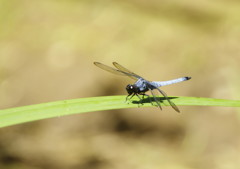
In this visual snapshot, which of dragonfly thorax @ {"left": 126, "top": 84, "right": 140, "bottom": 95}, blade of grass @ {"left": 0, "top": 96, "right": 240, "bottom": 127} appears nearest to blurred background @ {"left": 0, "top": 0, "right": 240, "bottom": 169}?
dragonfly thorax @ {"left": 126, "top": 84, "right": 140, "bottom": 95}

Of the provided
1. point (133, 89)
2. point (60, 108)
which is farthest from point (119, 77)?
point (60, 108)

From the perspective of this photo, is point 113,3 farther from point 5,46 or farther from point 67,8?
point 5,46

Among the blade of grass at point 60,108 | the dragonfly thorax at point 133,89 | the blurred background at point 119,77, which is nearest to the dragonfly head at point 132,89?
the dragonfly thorax at point 133,89

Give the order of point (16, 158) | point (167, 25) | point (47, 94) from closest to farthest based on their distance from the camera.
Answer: point (16, 158)
point (47, 94)
point (167, 25)

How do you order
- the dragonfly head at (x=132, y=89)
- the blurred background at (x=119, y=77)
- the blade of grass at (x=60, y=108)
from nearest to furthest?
the blade of grass at (x=60, y=108), the dragonfly head at (x=132, y=89), the blurred background at (x=119, y=77)

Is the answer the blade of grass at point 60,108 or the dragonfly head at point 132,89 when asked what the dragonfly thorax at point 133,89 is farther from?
the blade of grass at point 60,108

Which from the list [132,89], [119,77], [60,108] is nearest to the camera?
[60,108]

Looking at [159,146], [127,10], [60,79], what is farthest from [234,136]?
[127,10]

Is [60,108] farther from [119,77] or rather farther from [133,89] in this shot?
[119,77]
